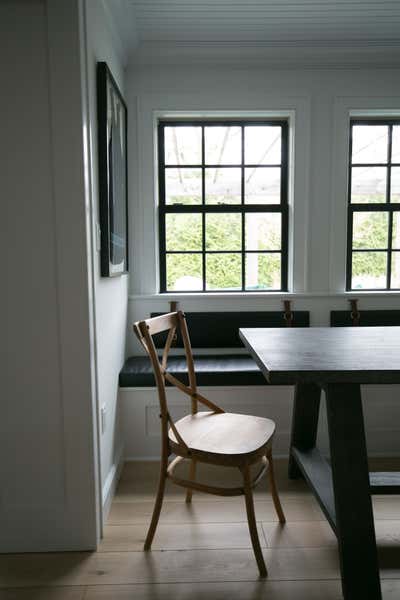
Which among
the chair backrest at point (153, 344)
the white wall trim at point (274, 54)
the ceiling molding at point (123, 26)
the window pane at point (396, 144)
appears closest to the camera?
the chair backrest at point (153, 344)

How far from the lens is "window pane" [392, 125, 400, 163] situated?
3059mm

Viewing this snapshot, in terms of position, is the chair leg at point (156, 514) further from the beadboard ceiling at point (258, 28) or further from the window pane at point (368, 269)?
the beadboard ceiling at point (258, 28)

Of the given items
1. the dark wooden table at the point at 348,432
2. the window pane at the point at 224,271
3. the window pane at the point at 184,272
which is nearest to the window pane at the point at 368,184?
the window pane at the point at 224,271

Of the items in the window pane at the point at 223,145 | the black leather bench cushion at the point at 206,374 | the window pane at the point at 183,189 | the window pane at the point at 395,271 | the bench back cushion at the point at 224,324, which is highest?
the window pane at the point at 223,145

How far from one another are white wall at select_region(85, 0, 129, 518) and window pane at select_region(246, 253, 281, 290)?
38.8 inches

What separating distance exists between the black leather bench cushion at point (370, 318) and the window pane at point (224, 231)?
2.86 feet

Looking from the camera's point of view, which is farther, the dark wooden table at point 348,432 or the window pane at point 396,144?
the window pane at point 396,144

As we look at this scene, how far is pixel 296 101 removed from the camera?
114 inches

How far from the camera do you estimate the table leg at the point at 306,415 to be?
7.38 ft

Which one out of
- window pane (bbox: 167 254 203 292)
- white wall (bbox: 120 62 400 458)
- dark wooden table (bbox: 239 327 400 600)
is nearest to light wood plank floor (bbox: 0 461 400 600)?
dark wooden table (bbox: 239 327 400 600)

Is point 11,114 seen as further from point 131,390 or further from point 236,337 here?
point 236,337

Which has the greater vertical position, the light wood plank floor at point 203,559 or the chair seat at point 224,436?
the chair seat at point 224,436

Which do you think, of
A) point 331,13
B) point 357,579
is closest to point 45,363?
point 357,579

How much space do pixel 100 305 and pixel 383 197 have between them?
2253mm
